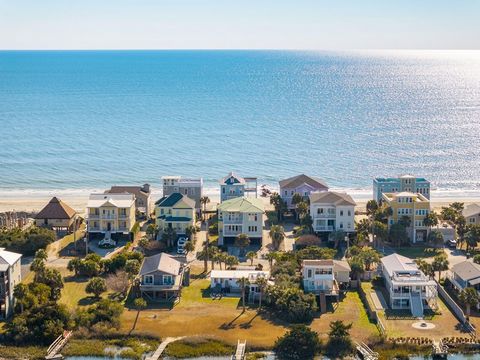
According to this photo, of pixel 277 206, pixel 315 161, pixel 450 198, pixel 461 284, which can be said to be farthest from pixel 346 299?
pixel 315 161

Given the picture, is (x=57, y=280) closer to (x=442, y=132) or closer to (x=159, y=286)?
(x=159, y=286)

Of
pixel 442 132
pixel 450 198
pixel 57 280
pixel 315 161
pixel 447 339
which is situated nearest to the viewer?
pixel 447 339

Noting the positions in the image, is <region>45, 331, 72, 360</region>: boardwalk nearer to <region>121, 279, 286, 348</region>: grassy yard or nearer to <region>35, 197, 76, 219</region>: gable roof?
<region>121, 279, 286, 348</region>: grassy yard

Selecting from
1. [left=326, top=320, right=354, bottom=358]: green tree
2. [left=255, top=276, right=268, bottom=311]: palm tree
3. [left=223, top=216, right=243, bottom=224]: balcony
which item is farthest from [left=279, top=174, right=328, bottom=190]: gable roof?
[left=326, top=320, right=354, bottom=358]: green tree

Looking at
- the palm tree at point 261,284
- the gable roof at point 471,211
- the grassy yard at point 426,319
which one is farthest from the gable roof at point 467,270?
the palm tree at point 261,284

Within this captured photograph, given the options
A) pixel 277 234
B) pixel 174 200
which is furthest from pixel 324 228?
pixel 174 200

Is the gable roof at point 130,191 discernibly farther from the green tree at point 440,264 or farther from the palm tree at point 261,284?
the green tree at point 440,264

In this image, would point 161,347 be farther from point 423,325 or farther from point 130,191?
point 130,191
